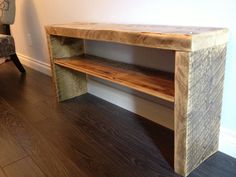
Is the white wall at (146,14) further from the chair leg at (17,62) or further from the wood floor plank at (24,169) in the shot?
the wood floor plank at (24,169)

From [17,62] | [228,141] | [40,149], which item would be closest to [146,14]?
[228,141]

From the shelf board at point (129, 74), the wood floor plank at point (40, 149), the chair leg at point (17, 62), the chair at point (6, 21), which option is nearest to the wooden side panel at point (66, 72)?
the shelf board at point (129, 74)

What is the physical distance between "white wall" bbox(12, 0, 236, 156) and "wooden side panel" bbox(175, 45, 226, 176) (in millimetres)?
43

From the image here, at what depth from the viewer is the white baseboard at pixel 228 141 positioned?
1064mm

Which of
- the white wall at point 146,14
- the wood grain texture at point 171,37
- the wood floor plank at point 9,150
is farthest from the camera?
the wood floor plank at point 9,150

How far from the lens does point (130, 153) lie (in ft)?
3.73

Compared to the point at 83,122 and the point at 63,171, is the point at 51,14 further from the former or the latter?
the point at 63,171

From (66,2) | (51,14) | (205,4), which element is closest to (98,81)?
(66,2)

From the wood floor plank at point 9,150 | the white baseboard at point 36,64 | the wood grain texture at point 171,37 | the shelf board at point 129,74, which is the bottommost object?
the wood floor plank at point 9,150

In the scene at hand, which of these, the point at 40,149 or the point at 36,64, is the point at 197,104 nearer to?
the point at 40,149

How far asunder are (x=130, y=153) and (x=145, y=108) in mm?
380

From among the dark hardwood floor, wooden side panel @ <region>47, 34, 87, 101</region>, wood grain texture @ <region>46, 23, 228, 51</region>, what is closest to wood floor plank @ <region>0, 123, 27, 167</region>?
the dark hardwood floor

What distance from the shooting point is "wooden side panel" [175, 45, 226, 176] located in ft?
2.82

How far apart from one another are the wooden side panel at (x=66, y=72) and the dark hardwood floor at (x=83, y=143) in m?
0.08
